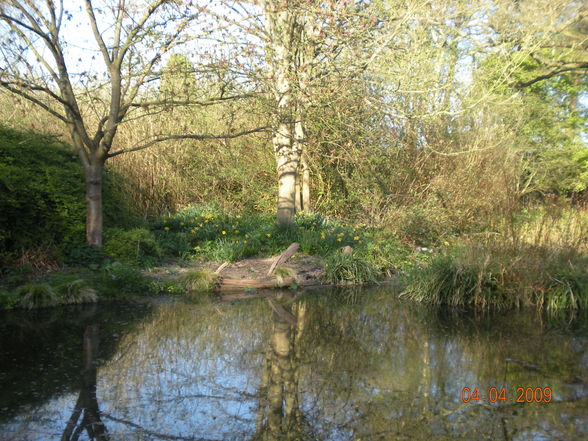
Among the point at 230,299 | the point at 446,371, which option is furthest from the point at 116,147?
the point at 446,371

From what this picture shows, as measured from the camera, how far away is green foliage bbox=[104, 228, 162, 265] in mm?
9664

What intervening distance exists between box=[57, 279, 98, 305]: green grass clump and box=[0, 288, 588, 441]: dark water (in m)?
0.31

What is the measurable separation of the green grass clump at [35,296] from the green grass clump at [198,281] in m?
2.00

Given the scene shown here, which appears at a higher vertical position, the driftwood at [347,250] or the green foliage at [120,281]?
the driftwood at [347,250]

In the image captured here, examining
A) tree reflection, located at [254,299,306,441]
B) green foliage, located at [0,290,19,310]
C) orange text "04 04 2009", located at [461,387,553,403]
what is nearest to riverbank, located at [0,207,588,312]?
green foliage, located at [0,290,19,310]

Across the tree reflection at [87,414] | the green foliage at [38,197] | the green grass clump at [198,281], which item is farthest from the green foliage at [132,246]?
the tree reflection at [87,414]

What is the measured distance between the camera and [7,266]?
8.60 m

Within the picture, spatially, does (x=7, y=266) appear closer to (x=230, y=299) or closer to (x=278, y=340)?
(x=230, y=299)

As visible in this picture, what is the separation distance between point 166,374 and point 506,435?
300 cm

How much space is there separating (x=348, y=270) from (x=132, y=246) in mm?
3775

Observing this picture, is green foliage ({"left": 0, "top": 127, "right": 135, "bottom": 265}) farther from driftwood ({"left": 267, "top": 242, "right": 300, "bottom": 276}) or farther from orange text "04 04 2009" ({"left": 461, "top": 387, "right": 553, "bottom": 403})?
orange text "04 04 2009" ({"left": 461, "top": 387, "right": 553, "bottom": 403})

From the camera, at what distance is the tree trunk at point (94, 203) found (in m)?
9.34

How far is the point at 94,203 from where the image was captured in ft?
30.8

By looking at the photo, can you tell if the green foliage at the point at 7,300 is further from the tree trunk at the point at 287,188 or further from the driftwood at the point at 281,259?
the tree trunk at the point at 287,188
